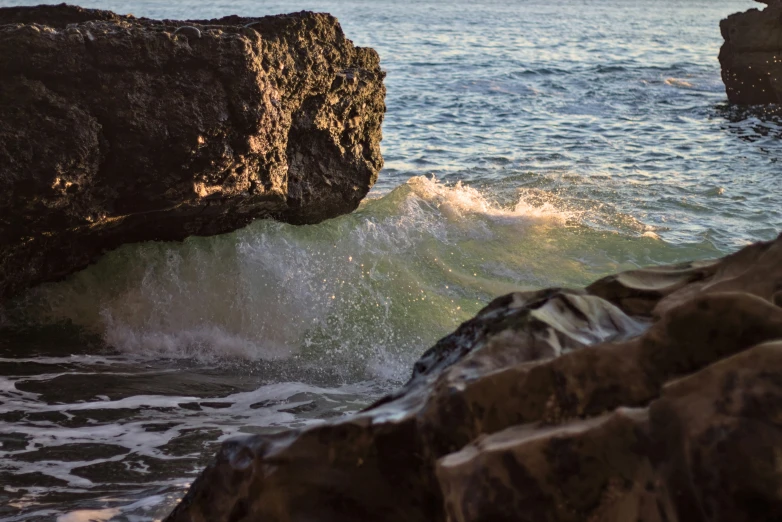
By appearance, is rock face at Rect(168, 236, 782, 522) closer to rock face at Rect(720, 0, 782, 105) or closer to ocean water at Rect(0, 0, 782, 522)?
ocean water at Rect(0, 0, 782, 522)

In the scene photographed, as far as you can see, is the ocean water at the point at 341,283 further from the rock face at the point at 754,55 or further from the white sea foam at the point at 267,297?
the rock face at the point at 754,55

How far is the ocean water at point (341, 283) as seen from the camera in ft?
12.5

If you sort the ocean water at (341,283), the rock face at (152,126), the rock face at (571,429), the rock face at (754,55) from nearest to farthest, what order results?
1. the rock face at (571,429)
2. the ocean water at (341,283)
3. the rock face at (152,126)
4. the rock face at (754,55)

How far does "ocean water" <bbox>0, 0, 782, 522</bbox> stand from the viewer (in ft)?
12.5

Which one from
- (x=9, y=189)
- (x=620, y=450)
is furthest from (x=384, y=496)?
(x=9, y=189)

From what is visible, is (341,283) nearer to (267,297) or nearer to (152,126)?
(267,297)

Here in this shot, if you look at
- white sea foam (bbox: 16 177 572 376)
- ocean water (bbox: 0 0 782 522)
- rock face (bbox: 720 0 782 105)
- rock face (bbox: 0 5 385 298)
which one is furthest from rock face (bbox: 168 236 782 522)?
rock face (bbox: 720 0 782 105)

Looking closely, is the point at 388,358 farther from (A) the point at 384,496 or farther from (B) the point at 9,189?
(A) the point at 384,496

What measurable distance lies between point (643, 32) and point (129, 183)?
26491mm

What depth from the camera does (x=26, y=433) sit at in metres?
3.82

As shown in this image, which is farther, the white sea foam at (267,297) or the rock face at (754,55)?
the rock face at (754,55)

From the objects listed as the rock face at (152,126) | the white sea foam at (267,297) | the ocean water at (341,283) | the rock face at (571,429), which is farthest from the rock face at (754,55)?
the rock face at (571,429)

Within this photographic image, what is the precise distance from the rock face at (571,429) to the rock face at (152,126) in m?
2.57

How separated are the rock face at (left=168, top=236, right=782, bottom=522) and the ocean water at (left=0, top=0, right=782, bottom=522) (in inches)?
42.3
